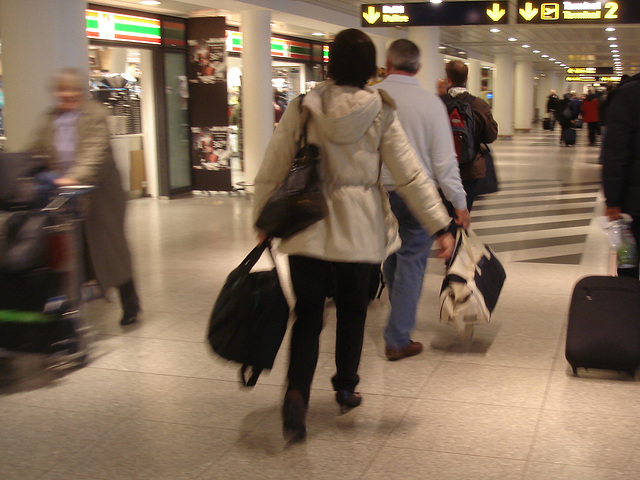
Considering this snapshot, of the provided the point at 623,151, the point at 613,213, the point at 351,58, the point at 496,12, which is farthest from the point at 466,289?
the point at 496,12

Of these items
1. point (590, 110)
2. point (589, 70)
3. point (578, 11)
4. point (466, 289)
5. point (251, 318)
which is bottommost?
point (466, 289)

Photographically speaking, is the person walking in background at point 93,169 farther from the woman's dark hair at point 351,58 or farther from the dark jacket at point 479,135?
the dark jacket at point 479,135

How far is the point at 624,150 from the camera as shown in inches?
157

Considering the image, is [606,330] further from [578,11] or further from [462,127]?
[578,11]

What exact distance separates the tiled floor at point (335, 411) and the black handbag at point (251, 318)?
37cm

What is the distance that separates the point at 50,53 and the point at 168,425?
4.34 m

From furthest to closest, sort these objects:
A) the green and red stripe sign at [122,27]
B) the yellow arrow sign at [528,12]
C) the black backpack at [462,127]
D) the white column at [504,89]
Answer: the white column at [504,89]
the yellow arrow sign at [528,12]
the green and red stripe sign at [122,27]
the black backpack at [462,127]

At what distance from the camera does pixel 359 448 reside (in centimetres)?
311

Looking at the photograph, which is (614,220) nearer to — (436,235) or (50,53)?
(436,235)

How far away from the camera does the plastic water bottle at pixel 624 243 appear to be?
424 cm

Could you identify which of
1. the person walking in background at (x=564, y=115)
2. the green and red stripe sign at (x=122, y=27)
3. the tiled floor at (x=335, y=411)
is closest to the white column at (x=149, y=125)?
the green and red stripe sign at (x=122, y=27)

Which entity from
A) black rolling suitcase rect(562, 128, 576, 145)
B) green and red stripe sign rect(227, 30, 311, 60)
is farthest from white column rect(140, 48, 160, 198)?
black rolling suitcase rect(562, 128, 576, 145)

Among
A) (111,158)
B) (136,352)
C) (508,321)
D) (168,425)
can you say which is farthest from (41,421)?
(508,321)

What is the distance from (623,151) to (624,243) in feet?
1.87
